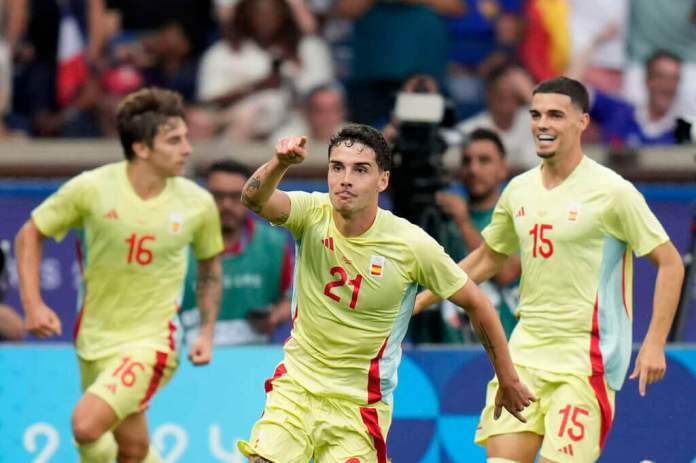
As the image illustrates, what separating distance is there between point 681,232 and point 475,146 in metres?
2.00

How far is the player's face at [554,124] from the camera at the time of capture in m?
8.01

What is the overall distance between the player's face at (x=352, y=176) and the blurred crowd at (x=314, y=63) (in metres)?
5.01

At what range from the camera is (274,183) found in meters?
6.77

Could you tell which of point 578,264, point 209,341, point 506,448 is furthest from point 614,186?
point 209,341

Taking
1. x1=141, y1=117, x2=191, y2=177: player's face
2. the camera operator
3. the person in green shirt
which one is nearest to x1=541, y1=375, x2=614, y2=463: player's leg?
the person in green shirt

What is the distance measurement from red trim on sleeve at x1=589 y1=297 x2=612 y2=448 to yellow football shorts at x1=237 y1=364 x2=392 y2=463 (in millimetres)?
1176

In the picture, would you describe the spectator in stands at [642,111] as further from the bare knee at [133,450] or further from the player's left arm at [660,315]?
the bare knee at [133,450]

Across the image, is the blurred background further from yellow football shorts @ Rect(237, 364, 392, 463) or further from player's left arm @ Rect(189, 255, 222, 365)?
yellow football shorts @ Rect(237, 364, 392, 463)

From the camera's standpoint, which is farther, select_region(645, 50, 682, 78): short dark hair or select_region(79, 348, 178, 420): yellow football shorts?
select_region(645, 50, 682, 78): short dark hair

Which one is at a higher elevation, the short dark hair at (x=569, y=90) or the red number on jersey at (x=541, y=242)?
the short dark hair at (x=569, y=90)

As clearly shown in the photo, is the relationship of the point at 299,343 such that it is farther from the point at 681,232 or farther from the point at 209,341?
the point at 681,232

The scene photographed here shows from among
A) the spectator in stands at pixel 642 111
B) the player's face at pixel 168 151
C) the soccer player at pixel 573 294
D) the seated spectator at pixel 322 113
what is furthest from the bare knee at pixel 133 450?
the spectator in stands at pixel 642 111

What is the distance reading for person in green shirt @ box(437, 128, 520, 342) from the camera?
10133 mm

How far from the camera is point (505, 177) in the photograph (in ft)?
36.9
